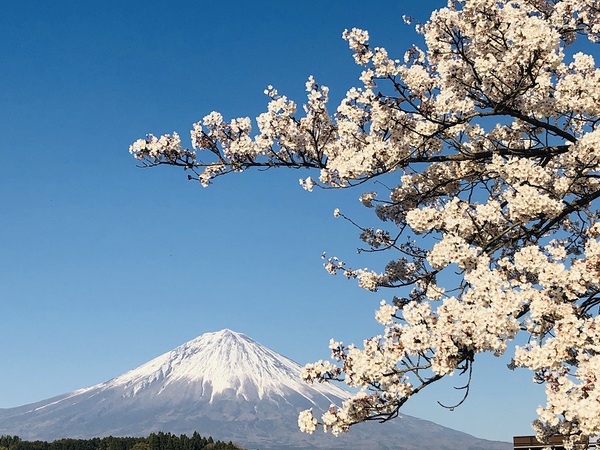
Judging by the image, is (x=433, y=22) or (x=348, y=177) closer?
(x=348, y=177)

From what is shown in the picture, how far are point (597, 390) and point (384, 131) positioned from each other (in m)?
5.66

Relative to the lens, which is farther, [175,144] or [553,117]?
[175,144]

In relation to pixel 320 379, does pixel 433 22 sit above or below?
above

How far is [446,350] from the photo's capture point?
796 centimetres

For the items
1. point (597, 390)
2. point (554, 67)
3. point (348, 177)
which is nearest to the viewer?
point (597, 390)

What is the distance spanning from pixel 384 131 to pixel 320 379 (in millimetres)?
4012

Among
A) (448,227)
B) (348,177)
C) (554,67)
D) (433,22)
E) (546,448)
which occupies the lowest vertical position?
(546,448)

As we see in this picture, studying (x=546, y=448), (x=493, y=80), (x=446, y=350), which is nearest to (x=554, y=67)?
(x=493, y=80)

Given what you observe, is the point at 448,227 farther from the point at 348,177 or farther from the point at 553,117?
the point at 553,117

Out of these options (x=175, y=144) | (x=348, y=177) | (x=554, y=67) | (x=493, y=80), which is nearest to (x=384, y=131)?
(x=348, y=177)

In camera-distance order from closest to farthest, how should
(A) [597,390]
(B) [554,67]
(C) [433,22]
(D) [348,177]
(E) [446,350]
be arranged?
(A) [597,390], (E) [446,350], (B) [554,67], (D) [348,177], (C) [433,22]

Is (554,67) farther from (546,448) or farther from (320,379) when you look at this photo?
(546,448)

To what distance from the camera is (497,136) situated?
41.2ft

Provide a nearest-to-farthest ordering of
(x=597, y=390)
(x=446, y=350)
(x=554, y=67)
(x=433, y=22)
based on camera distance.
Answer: (x=597, y=390)
(x=446, y=350)
(x=554, y=67)
(x=433, y=22)
